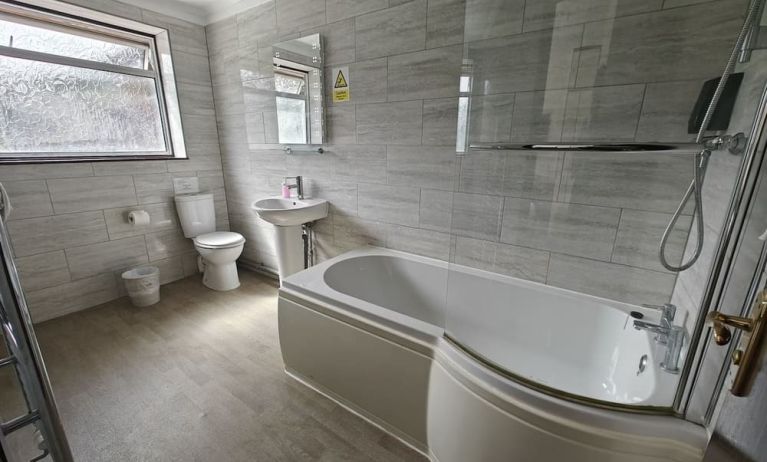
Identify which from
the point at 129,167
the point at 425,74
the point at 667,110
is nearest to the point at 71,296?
the point at 129,167

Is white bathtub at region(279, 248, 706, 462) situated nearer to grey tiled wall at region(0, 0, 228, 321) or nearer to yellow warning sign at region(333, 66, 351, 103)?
yellow warning sign at region(333, 66, 351, 103)

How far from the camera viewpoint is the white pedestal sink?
2252 mm

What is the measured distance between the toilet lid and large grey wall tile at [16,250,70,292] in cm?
88

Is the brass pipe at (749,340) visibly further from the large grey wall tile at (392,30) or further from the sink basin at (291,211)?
the sink basin at (291,211)

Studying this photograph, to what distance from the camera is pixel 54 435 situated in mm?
683

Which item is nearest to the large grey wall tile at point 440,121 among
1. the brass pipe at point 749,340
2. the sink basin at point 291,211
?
the sink basin at point 291,211

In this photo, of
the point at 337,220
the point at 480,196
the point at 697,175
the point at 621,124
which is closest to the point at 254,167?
the point at 337,220

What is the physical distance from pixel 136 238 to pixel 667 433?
3.45 meters

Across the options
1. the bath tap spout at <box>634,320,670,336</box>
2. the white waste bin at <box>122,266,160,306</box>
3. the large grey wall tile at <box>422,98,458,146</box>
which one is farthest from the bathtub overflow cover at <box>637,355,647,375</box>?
the white waste bin at <box>122,266,160,306</box>

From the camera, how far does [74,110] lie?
7.81 feet

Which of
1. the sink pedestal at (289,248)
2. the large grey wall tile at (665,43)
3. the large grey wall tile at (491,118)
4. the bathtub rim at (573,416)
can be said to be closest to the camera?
the bathtub rim at (573,416)

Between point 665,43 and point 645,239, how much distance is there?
0.80 meters

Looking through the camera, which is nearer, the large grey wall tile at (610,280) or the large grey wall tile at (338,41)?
the large grey wall tile at (610,280)

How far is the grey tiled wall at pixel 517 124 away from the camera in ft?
4.29
